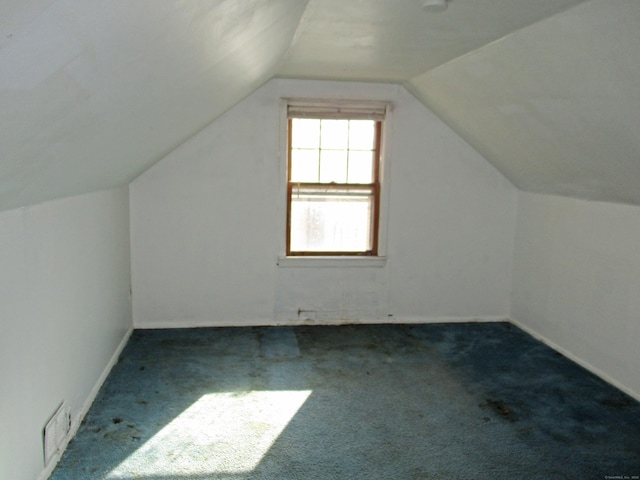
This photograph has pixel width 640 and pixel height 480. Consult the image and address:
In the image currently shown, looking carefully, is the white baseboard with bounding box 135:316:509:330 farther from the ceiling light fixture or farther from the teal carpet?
the ceiling light fixture

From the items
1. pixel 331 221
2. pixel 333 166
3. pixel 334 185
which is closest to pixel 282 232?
pixel 331 221

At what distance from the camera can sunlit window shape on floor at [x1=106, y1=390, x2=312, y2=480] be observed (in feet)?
8.00

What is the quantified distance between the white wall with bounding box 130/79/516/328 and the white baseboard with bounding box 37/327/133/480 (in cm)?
69

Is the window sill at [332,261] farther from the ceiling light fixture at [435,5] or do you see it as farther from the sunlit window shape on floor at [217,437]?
the ceiling light fixture at [435,5]

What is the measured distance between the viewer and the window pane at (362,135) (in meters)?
4.56

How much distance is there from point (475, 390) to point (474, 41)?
82.6 inches

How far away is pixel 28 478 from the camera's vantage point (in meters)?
2.12

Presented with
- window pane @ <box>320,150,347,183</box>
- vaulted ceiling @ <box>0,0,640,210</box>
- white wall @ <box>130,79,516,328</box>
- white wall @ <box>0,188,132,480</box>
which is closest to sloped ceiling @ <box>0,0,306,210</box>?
vaulted ceiling @ <box>0,0,640,210</box>

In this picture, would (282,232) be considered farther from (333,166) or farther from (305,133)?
(305,133)

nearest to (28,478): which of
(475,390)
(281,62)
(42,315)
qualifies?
(42,315)

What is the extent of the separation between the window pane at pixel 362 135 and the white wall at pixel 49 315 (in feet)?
6.74

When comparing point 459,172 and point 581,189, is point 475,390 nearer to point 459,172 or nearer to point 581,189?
point 581,189

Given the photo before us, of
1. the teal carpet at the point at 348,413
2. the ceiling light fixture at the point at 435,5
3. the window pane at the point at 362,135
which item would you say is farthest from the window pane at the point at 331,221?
the ceiling light fixture at the point at 435,5

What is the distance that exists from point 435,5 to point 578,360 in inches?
112
